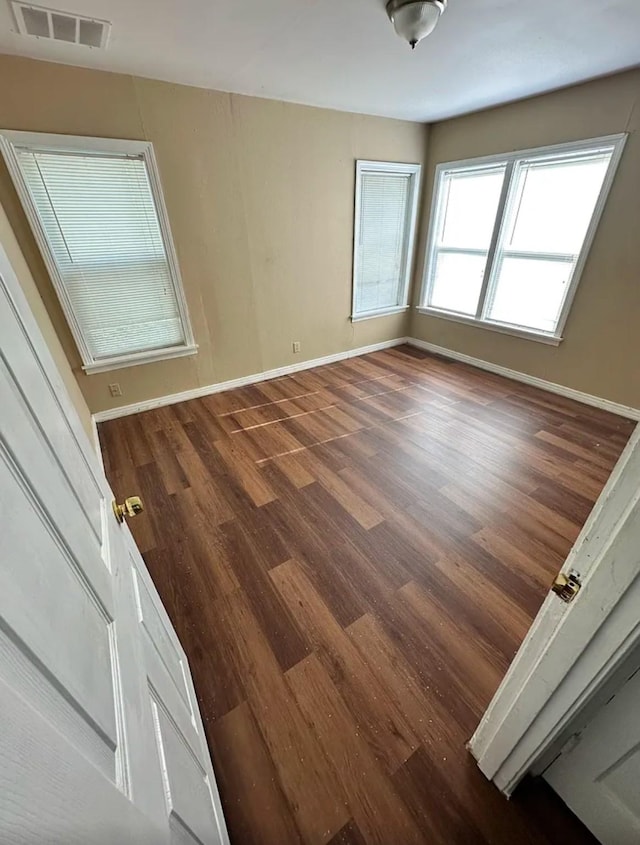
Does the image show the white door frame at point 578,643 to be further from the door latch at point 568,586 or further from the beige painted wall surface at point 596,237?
the beige painted wall surface at point 596,237

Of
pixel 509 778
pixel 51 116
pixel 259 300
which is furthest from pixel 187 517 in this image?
pixel 51 116

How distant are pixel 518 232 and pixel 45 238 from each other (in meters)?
3.93

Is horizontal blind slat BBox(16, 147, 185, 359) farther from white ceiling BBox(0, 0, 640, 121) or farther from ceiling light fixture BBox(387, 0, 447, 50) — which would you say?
ceiling light fixture BBox(387, 0, 447, 50)

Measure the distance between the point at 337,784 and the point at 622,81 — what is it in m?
4.26

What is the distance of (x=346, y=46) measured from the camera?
6.41ft

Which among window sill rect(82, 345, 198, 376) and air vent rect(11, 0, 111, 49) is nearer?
air vent rect(11, 0, 111, 49)

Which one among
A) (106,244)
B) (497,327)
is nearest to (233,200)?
(106,244)

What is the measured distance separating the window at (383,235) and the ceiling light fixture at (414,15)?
1.91m

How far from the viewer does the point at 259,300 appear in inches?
133

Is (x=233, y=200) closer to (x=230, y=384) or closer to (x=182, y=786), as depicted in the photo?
(x=230, y=384)

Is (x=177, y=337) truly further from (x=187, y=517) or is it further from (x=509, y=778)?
(x=509, y=778)

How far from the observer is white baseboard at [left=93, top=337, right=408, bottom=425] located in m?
3.06

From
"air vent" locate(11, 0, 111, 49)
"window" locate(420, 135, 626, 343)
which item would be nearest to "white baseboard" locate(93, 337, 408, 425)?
"window" locate(420, 135, 626, 343)

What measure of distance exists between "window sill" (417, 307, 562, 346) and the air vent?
3574mm
